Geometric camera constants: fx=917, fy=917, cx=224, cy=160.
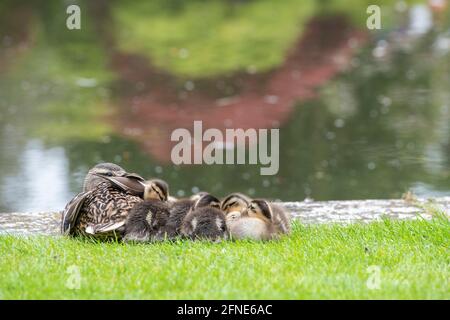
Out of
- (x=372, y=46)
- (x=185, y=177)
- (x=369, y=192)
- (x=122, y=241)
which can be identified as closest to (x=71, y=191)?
(x=185, y=177)

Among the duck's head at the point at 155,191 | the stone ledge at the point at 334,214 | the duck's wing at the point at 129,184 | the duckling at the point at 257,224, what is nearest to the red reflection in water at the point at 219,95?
the stone ledge at the point at 334,214

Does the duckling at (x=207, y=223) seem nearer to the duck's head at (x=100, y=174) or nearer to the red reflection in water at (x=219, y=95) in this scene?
the duck's head at (x=100, y=174)

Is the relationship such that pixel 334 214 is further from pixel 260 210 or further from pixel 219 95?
pixel 219 95

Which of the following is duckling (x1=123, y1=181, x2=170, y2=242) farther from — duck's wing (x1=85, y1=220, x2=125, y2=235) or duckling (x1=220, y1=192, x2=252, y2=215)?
duckling (x1=220, y1=192, x2=252, y2=215)

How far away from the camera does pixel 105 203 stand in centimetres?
619

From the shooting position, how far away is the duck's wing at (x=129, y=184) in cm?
636

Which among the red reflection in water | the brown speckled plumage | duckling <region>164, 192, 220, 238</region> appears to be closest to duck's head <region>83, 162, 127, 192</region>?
the brown speckled plumage

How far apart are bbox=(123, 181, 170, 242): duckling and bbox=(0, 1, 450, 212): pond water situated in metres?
3.92

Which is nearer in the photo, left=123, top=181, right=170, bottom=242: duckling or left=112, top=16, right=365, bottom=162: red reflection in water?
left=123, top=181, right=170, bottom=242: duckling

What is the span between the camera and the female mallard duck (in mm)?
6105

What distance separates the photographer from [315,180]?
1154 cm

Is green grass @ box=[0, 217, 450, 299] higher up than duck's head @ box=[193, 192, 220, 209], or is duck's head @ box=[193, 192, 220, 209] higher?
duck's head @ box=[193, 192, 220, 209]

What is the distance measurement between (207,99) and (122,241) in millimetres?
9717

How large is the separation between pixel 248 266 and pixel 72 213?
1486 millimetres
